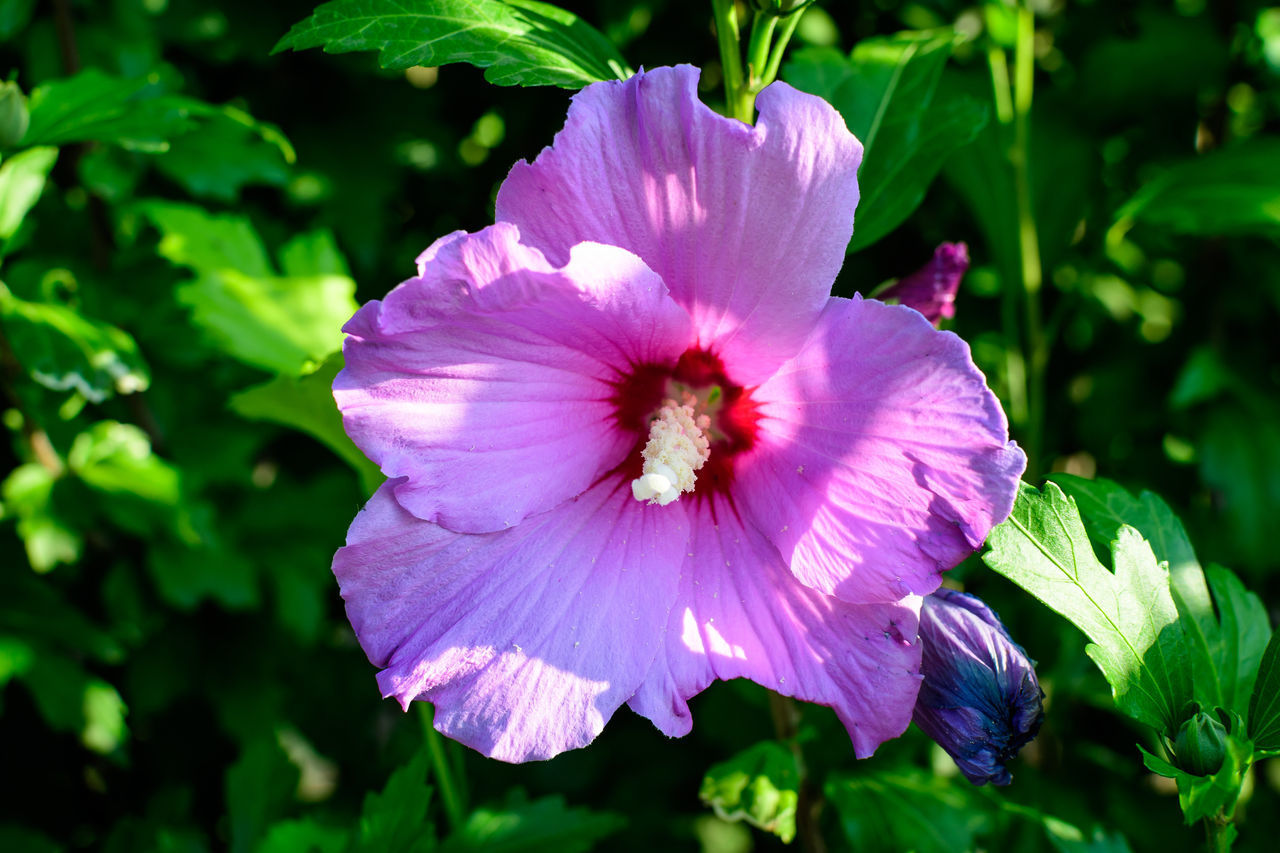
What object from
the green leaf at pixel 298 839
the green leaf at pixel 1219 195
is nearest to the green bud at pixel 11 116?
the green leaf at pixel 298 839

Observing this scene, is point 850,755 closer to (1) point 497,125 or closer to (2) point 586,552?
(2) point 586,552

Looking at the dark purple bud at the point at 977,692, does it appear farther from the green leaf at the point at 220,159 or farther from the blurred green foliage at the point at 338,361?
the green leaf at the point at 220,159

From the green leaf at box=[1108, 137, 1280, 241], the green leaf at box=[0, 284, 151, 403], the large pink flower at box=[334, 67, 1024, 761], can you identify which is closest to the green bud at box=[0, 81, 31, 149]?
the green leaf at box=[0, 284, 151, 403]

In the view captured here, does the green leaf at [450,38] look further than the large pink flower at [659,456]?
Yes

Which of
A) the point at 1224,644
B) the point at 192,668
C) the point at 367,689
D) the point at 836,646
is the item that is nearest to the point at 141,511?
the point at 192,668

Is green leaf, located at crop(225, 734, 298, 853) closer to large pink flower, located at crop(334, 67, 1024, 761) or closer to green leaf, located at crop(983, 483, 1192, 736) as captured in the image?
large pink flower, located at crop(334, 67, 1024, 761)

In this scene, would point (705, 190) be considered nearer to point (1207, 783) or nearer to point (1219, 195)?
point (1207, 783)
